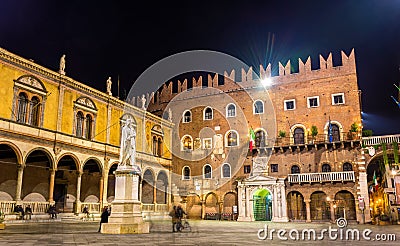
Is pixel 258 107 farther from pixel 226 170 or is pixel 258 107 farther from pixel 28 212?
pixel 28 212

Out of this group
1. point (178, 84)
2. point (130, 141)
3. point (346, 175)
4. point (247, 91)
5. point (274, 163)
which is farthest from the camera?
point (178, 84)

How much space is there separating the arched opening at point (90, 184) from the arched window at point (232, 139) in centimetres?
1165

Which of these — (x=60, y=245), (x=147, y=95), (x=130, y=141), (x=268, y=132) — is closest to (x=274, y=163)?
(x=268, y=132)

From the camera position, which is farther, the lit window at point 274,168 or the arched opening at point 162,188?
the arched opening at point 162,188

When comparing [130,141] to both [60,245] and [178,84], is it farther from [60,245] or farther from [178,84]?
[178,84]

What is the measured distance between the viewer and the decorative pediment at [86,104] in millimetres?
23414

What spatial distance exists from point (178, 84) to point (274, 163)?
40.1 feet

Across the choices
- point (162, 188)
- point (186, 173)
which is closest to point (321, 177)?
point (186, 173)

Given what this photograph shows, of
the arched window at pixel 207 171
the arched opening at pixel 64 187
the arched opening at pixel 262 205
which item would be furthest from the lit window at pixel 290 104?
the arched opening at pixel 64 187

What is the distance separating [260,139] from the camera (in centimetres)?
3086

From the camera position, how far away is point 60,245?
7750mm

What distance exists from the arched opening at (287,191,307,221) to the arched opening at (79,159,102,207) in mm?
14669

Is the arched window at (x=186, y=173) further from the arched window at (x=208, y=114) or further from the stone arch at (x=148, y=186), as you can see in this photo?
the arched window at (x=208, y=114)

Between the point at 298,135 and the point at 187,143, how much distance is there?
34.6 feet
